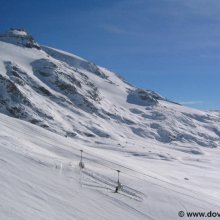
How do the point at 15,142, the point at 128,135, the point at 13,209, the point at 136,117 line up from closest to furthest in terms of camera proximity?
the point at 13,209
the point at 15,142
the point at 128,135
the point at 136,117

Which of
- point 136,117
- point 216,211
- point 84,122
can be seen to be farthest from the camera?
point 136,117

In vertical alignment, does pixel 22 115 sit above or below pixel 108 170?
above

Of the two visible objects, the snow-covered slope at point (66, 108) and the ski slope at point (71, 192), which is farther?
the snow-covered slope at point (66, 108)

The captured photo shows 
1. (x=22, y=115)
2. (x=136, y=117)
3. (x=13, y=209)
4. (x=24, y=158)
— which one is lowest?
(x=13, y=209)

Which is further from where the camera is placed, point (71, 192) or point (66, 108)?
point (66, 108)

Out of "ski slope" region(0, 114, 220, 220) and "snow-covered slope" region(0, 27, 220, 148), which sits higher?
"snow-covered slope" region(0, 27, 220, 148)

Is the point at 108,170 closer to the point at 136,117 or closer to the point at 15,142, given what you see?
the point at 15,142

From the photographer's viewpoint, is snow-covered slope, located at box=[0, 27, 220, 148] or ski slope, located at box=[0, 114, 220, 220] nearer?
ski slope, located at box=[0, 114, 220, 220]

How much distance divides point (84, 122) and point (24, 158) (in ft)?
425

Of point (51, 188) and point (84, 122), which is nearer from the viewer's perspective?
point (51, 188)

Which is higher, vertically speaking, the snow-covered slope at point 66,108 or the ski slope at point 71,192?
the snow-covered slope at point 66,108

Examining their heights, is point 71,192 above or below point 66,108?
below

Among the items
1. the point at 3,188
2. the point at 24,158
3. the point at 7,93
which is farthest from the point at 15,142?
the point at 7,93

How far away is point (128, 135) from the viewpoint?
160 m
